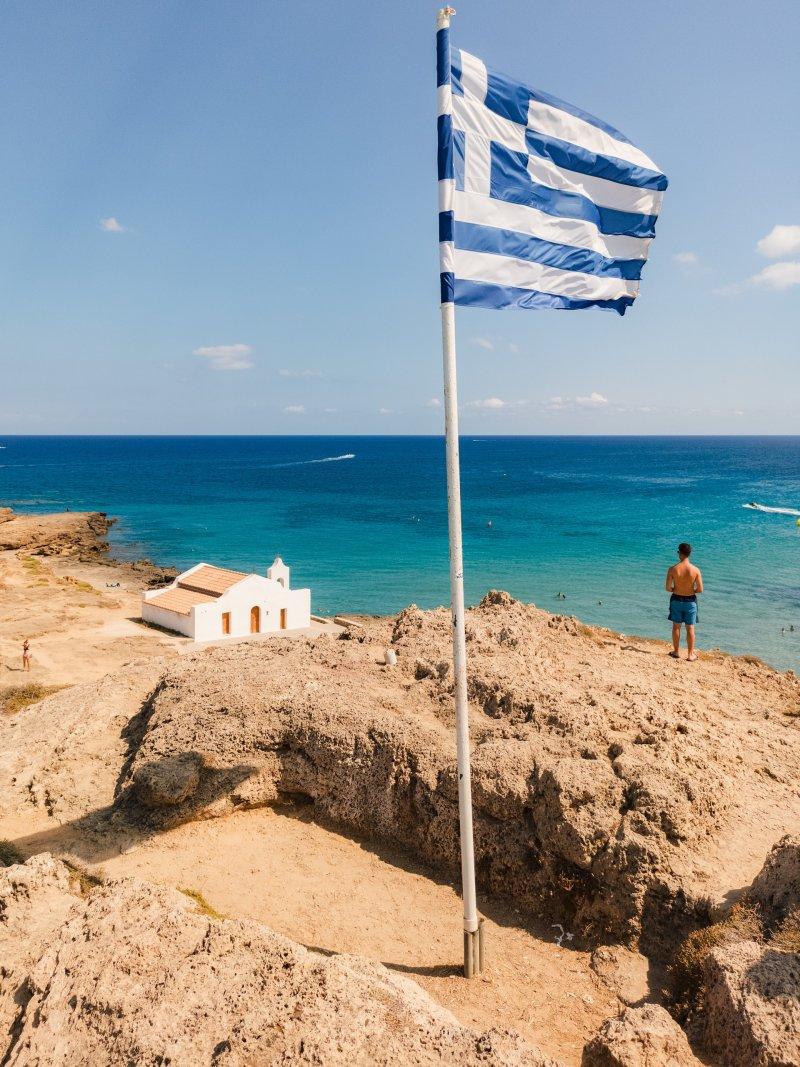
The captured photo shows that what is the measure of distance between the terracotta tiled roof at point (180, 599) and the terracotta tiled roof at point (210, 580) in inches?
9.6

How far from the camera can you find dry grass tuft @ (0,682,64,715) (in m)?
17.2

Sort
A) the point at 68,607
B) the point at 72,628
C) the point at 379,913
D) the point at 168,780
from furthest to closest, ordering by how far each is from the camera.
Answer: the point at 68,607
the point at 72,628
the point at 168,780
the point at 379,913

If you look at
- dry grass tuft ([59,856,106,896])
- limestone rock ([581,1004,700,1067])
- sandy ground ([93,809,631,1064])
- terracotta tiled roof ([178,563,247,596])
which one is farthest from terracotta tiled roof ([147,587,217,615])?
limestone rock ([581,1004,700,1067])

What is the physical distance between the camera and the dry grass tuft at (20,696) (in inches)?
678

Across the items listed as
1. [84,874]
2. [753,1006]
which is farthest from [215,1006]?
[84,874]

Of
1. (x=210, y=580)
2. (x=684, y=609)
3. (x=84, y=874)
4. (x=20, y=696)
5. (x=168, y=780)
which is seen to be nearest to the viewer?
(x=84, y=874)

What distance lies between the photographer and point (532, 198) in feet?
23.5

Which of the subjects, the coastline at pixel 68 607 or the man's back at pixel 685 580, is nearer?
the man's back at pixel 685 580

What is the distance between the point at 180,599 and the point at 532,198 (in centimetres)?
2839

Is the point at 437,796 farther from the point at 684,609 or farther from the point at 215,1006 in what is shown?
the point at 684,609

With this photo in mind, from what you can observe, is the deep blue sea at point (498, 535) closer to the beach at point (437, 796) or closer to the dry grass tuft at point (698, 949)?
the beach at point (437, 796)

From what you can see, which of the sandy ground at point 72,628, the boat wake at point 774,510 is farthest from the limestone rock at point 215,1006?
the boat wake at point 774,510

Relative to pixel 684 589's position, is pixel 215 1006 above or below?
below

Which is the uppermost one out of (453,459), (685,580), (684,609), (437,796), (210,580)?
(453,459)
